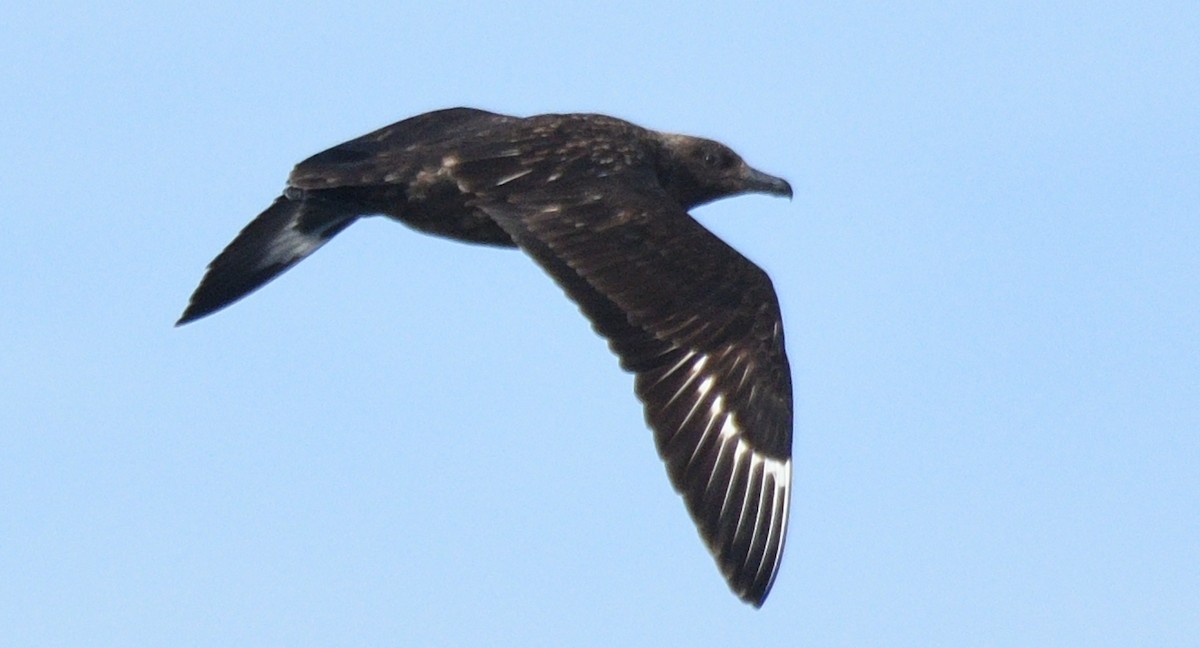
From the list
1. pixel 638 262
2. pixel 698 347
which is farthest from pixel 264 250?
pixel 698 347

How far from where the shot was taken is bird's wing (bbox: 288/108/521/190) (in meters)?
13.2

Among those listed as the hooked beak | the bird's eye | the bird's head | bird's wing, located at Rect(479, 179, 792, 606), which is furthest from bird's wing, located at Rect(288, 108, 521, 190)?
the hooked beak

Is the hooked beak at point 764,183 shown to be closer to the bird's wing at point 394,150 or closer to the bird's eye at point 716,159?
the bird's eye at point 716,159

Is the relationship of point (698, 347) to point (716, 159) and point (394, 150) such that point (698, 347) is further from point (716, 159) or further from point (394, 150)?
point (716, 159)

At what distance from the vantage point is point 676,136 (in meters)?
14.7

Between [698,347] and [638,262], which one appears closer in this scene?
[698,347]

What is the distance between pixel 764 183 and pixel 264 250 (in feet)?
8.85

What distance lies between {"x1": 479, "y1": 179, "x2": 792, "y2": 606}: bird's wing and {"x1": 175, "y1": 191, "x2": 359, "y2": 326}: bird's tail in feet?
6.02

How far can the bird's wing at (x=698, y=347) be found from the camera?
1198 cm

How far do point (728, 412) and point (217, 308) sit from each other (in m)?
3.55

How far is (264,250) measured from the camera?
573 inches

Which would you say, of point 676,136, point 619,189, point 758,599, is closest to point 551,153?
point 619,189

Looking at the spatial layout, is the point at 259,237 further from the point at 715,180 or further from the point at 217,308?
the point at 715,180

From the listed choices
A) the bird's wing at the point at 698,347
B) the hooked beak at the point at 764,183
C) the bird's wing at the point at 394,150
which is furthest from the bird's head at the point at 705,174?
the bird's wing at the point at 698,347
